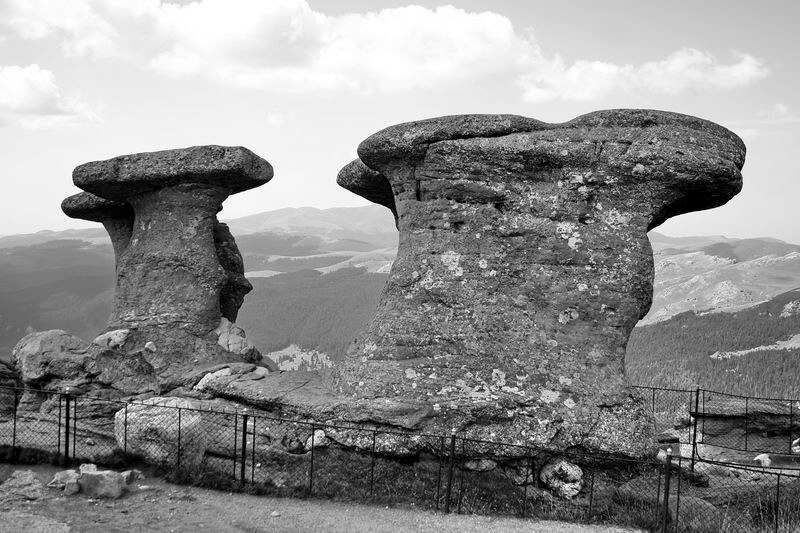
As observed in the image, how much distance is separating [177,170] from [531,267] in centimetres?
782

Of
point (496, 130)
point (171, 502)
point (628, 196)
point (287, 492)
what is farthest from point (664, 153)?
point (171, 502)

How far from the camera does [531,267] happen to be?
12062mm

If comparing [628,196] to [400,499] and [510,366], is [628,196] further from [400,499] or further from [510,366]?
[400,499]

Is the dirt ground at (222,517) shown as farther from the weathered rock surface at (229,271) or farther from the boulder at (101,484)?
the weathered rock surface at (229,271)

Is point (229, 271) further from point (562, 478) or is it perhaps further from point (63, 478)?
point (562, 478)

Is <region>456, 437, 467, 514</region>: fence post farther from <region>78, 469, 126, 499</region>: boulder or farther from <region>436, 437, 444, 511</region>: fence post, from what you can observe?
<region>78, 469, 126, 499</region>: boulder

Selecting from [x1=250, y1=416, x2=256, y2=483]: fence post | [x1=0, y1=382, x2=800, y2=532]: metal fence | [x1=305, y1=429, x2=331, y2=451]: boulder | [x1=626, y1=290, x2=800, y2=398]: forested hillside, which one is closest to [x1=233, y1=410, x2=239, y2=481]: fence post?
[x1=0, y1=382, x2=800, y2=532]: metal fence

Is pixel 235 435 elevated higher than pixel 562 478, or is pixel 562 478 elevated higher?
pixel 235 435

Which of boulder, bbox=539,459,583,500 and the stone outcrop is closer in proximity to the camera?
boulder, bbox=539,459,583,500

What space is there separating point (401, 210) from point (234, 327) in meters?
5.29

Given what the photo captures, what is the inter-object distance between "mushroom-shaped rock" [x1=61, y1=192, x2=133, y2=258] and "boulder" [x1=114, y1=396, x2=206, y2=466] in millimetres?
7138

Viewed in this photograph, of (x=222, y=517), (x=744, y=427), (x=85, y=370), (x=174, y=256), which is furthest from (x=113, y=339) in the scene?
(x=744, y=427)

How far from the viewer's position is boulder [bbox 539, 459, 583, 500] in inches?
423

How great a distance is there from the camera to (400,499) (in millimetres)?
10586
